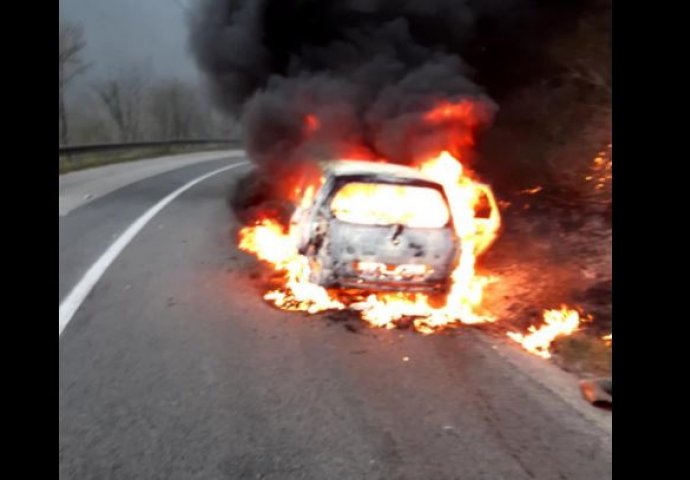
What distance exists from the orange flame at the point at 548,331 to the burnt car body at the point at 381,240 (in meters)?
1.15

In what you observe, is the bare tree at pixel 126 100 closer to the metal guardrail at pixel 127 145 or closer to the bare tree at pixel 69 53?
the bare tree at pixel 69 53

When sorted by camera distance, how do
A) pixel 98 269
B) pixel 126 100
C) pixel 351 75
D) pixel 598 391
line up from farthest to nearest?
pixel 126 100 < pixel 351 75 < pixel 98 269 < pixel 598 391

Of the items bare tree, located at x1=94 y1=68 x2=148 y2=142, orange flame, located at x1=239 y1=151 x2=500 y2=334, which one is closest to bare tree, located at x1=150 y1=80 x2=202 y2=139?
bare tree, located at x1=94 y1=68 x2=148 y2=142

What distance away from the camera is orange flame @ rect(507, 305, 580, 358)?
6.42 meters

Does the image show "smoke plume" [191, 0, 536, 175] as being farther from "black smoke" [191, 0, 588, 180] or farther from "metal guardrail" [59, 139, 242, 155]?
"metal guardrail" [59, 139, 242, 155]

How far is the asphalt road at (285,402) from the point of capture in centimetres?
401

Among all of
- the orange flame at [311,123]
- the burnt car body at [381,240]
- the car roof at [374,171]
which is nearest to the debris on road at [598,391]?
the burnt car body at [381,240]

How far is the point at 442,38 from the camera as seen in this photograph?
15945 mm

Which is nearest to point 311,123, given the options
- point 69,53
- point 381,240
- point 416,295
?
point 416,295

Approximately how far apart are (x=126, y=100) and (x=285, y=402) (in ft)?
202

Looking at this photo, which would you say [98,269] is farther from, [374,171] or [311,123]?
[311,123]

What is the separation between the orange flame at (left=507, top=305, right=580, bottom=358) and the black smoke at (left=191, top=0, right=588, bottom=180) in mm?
6049

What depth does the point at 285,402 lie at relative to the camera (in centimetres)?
484
